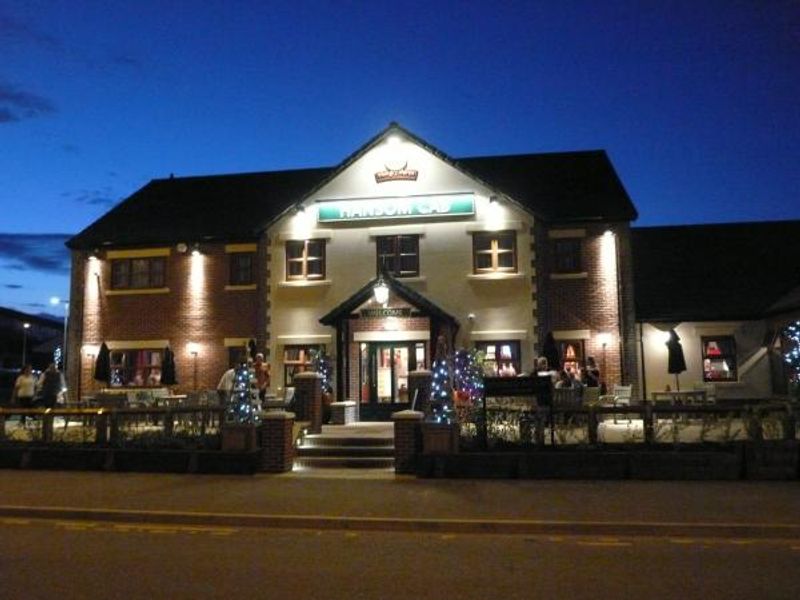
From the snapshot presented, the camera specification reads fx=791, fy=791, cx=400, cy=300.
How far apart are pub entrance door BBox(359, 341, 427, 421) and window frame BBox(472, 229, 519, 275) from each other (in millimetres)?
2826

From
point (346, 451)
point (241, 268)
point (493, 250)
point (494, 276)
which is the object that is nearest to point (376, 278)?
point (494, 276)

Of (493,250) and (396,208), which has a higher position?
(396,208)

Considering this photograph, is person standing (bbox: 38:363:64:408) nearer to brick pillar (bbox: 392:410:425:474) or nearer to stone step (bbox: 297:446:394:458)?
stone step (bbox: 297:446:394:458)

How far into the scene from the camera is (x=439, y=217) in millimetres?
22719

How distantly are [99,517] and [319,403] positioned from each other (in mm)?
7286

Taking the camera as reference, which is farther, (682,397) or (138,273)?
(138,273)

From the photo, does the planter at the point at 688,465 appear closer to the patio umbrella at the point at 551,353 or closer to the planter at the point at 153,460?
the patio umbrella at the point at 551,353

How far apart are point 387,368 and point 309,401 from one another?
16.9 feet

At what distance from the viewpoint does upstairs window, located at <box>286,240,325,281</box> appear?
23562mm

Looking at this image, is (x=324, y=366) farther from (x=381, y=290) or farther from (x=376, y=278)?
(x=376, y=278)

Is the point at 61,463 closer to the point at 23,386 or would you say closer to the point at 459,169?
the point at 23,386

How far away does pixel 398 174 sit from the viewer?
22.9 meters

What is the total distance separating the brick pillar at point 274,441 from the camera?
1427 centimetres

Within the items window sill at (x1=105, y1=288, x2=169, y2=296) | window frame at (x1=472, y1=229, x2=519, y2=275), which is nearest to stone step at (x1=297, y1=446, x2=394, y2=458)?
window frame at (x1=472, y1=229, x2=519, y2=275)
